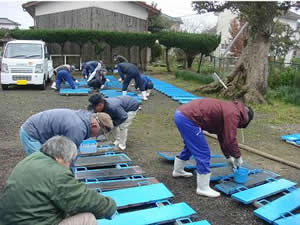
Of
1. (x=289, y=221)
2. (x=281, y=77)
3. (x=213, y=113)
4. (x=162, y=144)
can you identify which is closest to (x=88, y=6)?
(x=281, y=77)

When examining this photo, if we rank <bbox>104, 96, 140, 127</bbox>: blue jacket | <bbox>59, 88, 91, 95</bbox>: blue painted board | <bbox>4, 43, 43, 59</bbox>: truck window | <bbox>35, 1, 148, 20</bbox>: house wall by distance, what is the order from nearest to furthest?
<bbox>104, 96, 140, 127</bbox>: blue jacket
<bbox>59, 88, 91, 95</bbox>: blue painted board
<bbox>4, 43, 43, 59</bbox>: truck window
<bbox>35, 1, 148, 20</bbox>: house wall

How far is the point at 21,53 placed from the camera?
11938mm

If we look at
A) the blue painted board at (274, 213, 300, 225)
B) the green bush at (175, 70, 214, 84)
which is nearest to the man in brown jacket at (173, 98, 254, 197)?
the blue painted board at (274, 213, 300, 225)

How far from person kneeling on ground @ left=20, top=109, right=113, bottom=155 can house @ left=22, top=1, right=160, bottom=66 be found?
1592cm

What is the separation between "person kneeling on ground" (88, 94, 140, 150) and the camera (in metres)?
4.62

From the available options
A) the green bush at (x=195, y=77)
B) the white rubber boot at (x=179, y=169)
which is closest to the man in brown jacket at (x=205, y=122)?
the white rubber boot at (x=179, y=169)

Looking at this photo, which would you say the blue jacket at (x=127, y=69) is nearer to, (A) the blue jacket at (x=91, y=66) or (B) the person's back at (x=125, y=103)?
(A) the blue jacket at (x=91, y=66)

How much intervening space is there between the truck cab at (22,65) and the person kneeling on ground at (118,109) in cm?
709

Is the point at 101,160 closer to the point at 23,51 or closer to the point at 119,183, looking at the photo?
the point at 119,183

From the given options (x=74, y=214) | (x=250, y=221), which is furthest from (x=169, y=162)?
(x=74, y=214)

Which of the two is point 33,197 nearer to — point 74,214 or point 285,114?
point 74,214

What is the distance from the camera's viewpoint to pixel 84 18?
1902 cm

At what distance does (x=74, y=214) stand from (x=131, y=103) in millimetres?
3498

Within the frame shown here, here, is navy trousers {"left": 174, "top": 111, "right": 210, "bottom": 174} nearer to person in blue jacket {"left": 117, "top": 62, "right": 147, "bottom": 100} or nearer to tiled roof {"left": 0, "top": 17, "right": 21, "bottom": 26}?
person in blue jacket {"left": 117, "top": 62, "right": 147, "bottom": 100}
